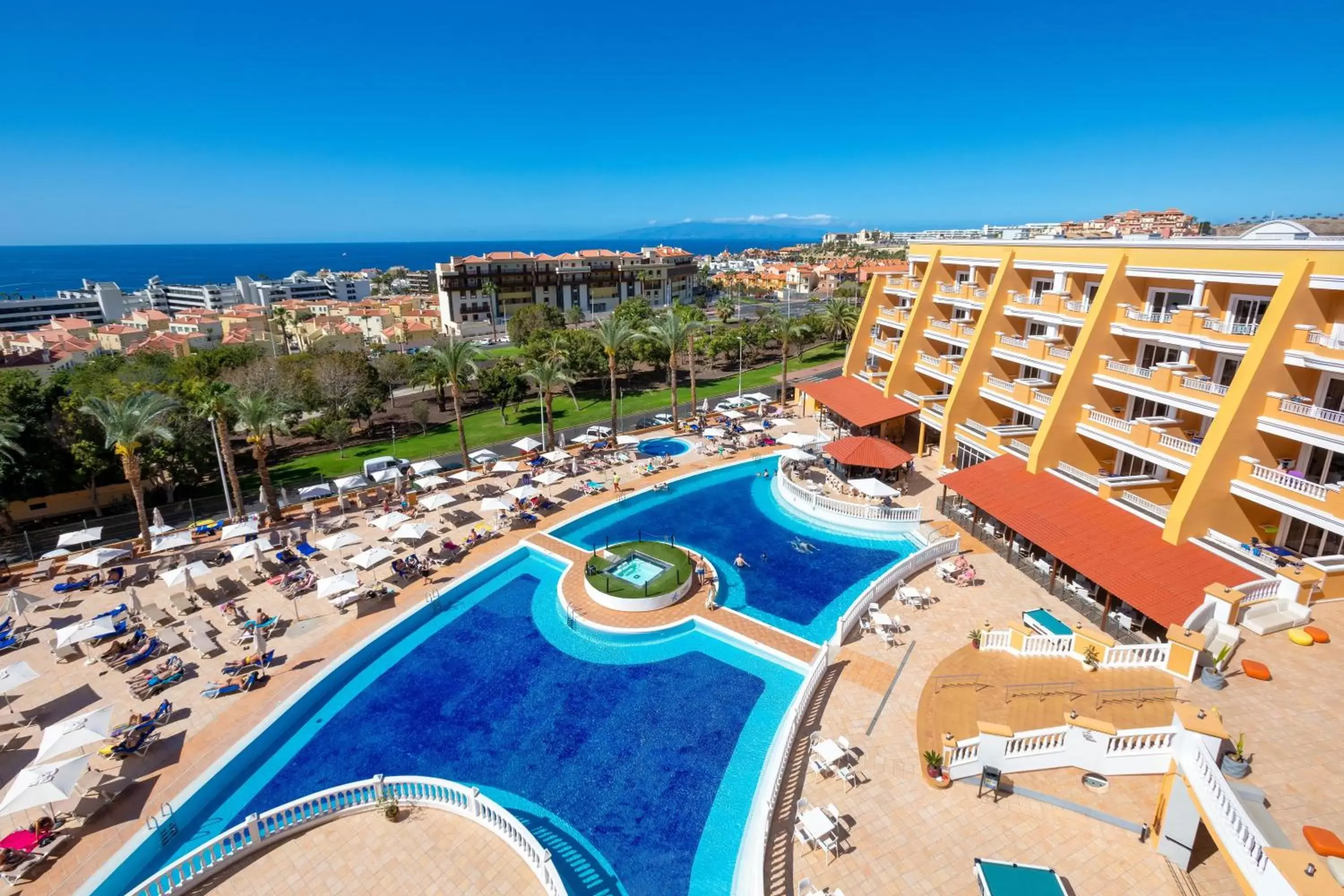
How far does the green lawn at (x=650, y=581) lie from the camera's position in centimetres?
2639

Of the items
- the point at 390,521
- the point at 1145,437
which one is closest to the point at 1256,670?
the point at 1145,437

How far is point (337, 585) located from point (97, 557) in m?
13.3

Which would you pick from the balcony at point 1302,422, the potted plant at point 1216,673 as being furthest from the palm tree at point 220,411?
the balcony at point 1302,422

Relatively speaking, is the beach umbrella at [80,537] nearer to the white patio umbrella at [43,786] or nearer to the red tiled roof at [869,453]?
the white patio umbrella at [43,786]

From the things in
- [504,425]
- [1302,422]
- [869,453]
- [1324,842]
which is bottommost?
[504,425]

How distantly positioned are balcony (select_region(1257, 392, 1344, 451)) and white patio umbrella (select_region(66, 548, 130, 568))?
4698cm

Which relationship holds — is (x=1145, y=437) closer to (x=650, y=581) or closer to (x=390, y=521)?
(x=650, y=581)

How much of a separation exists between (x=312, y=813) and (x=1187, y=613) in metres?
24.5

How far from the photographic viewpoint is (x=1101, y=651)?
18.4 meters

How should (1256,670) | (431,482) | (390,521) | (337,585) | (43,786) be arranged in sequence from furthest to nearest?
(431,482) → (390,521) → (337,585) → (1256,670) → (43,786)

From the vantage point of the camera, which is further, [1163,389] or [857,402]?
[857,402]

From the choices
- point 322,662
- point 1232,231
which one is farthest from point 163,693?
point 1232,231

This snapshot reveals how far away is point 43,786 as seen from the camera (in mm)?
15586

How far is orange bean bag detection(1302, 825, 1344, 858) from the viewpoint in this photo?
35.4 ft
